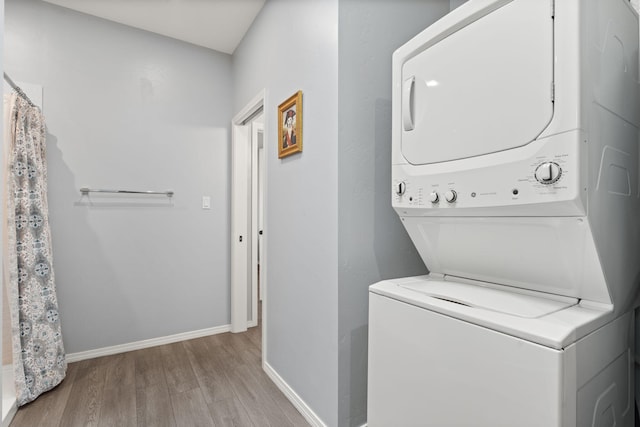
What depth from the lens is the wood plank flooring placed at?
1702 millimetres

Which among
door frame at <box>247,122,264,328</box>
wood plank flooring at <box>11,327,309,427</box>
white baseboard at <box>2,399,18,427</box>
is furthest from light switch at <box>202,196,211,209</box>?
white baseboard at <box>2,399,18,427</box>

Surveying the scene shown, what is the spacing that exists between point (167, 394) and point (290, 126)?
1770 mm

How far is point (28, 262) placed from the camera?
185 centimetres

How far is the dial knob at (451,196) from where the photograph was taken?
1.01m

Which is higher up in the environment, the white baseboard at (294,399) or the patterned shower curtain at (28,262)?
the patterned shower curtain at (28,262)

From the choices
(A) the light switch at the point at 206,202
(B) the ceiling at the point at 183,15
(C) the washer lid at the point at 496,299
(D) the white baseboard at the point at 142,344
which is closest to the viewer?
(C) the washer lid at the point at 496,299

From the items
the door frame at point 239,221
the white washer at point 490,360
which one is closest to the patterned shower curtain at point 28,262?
the door frame at point 239,221

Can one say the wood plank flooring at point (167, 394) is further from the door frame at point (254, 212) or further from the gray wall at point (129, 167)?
the door frame at point (254, 212)

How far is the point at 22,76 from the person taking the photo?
2186mm

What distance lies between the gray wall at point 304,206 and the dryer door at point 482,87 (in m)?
0.46

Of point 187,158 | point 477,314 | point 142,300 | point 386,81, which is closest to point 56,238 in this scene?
point 142,300

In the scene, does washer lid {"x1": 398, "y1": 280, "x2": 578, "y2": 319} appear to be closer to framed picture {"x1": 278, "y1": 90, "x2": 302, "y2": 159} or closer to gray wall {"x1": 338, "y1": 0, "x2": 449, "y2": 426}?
gray wall {"x1": 338, "y1": 0, "x2": 449, "y2": 426}

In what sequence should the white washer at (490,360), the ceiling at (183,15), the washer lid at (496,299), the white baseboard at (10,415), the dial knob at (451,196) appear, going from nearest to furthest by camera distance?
1. the white washer at (490,360)
2. the washer lid at (496,299)
3. the dial knob at (451,196)
4. the white baseboard at (10,415)
5. the ceiling at (183,15)

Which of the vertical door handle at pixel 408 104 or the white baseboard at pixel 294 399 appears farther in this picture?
the white baseboard at pixel 294 399
